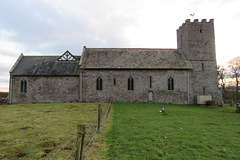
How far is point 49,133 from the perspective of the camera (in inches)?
319

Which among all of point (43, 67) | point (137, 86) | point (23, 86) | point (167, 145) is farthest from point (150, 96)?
point (23, 86)

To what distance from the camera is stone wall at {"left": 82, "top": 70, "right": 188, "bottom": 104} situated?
25.4 metres

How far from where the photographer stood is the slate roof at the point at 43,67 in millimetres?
26266

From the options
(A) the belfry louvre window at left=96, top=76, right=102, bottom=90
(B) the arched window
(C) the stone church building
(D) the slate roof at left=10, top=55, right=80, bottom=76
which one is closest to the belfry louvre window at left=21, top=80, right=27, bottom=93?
(C) the stone church building

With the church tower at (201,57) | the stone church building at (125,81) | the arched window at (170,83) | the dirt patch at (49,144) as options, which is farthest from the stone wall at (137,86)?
the dirt patch at (49,144)

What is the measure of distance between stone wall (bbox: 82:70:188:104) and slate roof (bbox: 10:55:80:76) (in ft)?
12.3

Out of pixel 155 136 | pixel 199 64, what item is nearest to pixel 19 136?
pixel 155 136

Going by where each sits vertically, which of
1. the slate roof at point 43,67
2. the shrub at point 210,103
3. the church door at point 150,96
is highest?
the slate roof at point 43,67

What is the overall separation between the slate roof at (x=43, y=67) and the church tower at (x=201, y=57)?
21635 millimetres

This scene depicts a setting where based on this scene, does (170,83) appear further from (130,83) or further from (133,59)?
(133,59)

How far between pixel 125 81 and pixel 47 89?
14.2 metres

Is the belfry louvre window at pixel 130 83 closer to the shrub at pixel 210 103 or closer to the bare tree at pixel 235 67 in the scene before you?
the shrub at pixel 210 103

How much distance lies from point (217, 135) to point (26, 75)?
29.1 m

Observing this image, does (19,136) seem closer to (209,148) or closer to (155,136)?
(155,136)
